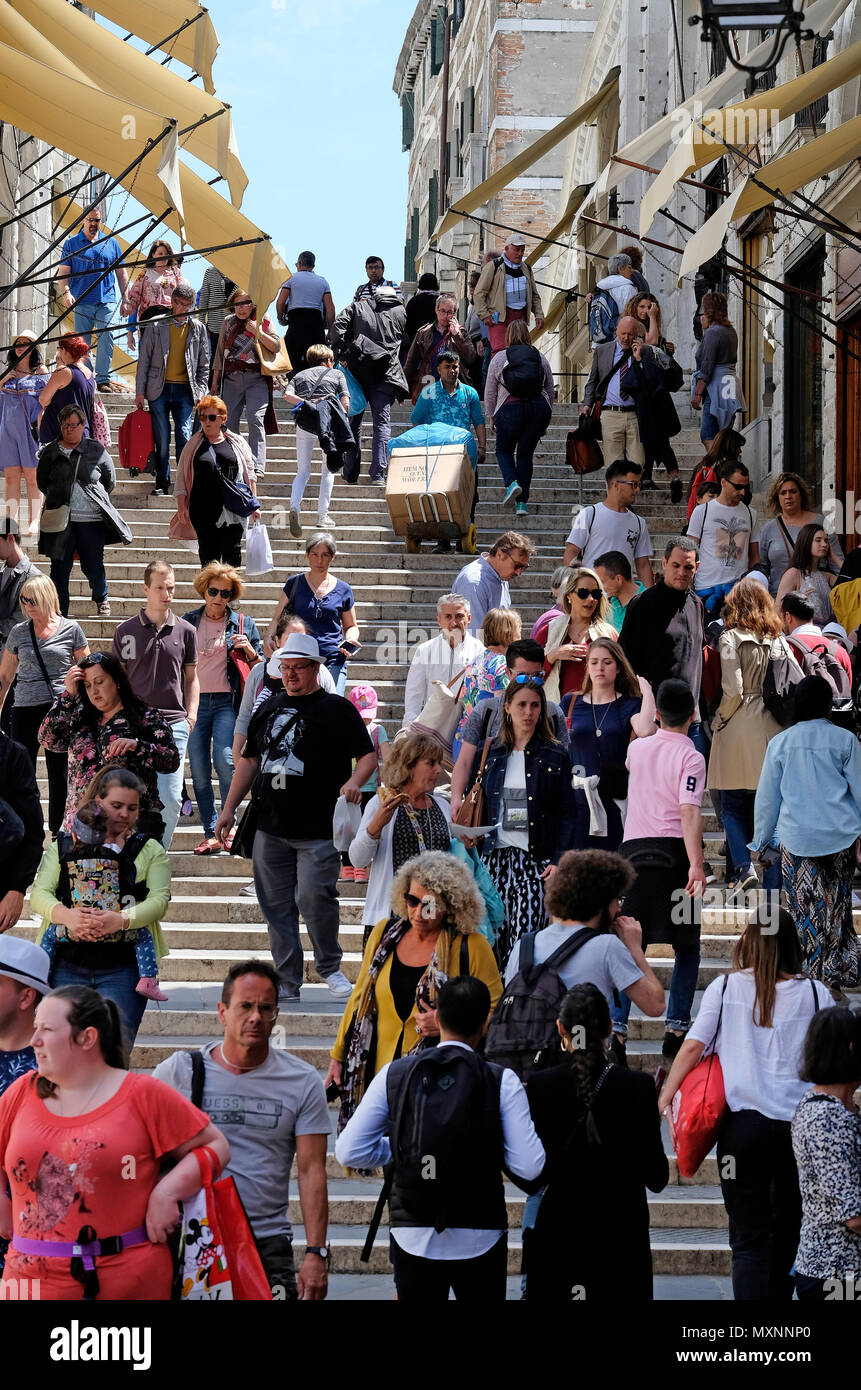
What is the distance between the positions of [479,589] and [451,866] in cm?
554

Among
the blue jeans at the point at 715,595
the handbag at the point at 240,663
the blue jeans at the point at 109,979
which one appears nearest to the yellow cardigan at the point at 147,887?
the blue jeans at the point at 109,979

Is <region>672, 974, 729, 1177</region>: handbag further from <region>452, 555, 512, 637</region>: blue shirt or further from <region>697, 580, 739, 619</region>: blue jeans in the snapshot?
<region>697, 580, 739, 619</region>: blue jeans

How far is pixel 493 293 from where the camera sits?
19953 millimetres

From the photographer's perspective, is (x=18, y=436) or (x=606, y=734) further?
(x=18, y=436)

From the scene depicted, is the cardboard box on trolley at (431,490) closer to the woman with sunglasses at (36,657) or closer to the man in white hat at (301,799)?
the woman with sunglasses at (36,657)

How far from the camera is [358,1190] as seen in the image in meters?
7.91

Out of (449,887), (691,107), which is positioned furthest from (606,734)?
(691,107)

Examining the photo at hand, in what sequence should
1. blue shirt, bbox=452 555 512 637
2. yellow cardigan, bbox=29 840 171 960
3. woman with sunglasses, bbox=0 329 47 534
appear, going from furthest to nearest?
woman with sunglasses, bbox=0 329 47 534 → blue shirt, bbox=452 555 512 637 → yellow cardigan, bbox=29 840 171 960

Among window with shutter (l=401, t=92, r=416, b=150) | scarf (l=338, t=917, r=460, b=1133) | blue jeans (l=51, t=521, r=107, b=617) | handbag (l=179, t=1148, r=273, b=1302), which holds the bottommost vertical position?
handbag (l=179, t=1148, r=273, b=1302)

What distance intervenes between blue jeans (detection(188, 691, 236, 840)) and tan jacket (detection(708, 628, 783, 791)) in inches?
112

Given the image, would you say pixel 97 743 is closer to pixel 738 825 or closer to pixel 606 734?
pixel 606 734

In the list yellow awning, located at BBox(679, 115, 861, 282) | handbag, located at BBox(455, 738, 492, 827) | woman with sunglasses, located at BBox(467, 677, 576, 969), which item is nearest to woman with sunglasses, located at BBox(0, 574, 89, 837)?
handbag, located at BBox(455, 738, 492, 827)

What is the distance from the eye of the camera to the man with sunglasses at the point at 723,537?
13.1m

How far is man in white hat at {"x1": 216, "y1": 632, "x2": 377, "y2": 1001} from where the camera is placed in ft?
30.4
